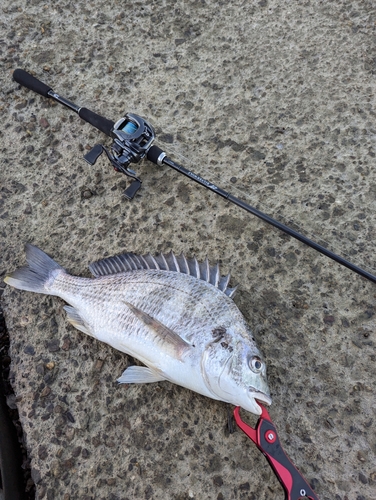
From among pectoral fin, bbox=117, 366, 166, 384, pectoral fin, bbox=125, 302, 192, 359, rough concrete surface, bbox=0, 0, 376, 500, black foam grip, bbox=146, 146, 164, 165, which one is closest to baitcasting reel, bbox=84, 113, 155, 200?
black foam grip, bbox=146, 146, 164, 165

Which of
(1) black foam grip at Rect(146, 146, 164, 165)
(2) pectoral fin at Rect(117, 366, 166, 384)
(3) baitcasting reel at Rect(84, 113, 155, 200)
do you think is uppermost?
(3) baitcasting reel at Rect(84, 113, 155, 200)

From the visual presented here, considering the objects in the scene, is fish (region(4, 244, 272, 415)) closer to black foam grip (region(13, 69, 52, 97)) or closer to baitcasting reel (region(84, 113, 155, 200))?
baitcasting reel (region(84, 113, 155, 200))

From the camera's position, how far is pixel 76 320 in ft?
7.52

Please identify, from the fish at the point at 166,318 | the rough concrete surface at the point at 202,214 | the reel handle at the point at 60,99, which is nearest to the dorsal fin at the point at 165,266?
the fish at the point at 166,318

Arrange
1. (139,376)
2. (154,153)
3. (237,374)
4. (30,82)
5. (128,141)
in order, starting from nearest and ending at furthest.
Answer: (237,374)
(139,376)
(128,141)
(154,153)
(30,82)

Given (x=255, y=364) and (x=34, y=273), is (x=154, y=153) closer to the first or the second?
(x=34, y=273)

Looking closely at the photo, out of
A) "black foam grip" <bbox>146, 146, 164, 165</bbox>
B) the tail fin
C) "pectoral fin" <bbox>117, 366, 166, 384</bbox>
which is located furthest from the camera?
"black foam grip" <bbox>146, 146, 164, 165</bbox>

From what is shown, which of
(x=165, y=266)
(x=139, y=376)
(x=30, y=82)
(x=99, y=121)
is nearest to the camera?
(x=139, y=376)

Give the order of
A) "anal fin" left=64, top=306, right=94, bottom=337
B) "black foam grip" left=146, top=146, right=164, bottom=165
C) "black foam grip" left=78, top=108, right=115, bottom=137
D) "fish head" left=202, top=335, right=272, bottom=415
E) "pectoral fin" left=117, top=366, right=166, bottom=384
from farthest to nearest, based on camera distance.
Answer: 1. "black foam grip" left=78, top=108, right=115, bottom=137
2. "black foam grip" left=146, top=146, right=164, bottom=165
3. "anal fin" left=64, top=306, right=94, bottom=337
4. "pectoral fin" left=117, top=366, right=166, bottom=384
5. "fish head" left=202, top=335, right=272, bottom=415

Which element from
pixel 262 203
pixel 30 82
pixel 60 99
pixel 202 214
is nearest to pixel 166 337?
pixel 202 214

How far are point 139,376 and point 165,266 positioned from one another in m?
0.59

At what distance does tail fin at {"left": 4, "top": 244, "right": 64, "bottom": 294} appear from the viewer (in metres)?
2.39

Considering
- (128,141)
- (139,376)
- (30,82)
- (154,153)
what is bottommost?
(139,376)

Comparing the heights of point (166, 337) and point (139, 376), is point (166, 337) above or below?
above
